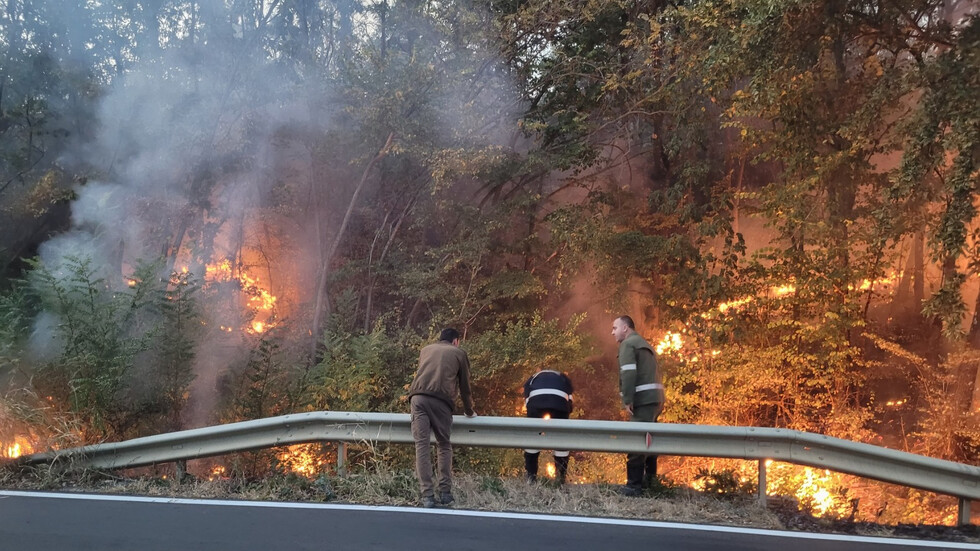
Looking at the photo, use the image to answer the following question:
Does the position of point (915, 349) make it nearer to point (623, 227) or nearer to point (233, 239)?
point (623, 227)

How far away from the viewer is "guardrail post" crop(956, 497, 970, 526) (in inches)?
210

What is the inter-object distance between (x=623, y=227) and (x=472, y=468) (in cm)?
640

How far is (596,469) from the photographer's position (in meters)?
10.3

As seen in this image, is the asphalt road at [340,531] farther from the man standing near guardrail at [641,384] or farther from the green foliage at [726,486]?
the man standing near guardrail at [641,384]

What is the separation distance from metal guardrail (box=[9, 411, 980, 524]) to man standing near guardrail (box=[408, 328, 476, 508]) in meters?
0.18

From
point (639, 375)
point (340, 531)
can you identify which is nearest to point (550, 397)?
point (639, 375)

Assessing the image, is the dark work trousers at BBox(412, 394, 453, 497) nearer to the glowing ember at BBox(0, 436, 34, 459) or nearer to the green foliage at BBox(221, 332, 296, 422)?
the glowing ember at BBox(0, 436, 34, 459)

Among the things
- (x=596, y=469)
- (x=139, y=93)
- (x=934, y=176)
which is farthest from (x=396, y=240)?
(x=934, y=176)

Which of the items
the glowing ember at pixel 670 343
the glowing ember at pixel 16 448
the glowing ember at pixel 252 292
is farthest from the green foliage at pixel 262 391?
the glowing ember at pixel 670 343

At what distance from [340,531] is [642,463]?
2.63 metres

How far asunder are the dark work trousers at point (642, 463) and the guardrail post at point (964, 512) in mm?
2255

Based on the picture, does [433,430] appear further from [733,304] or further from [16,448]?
[733,304]

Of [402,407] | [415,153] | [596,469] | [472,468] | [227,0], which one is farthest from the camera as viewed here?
[227,0]

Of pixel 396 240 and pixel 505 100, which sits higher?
pixel 505 100
